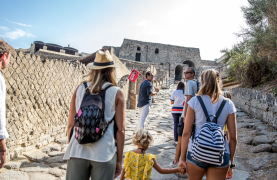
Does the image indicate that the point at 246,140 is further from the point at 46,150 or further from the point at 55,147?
the point at 46,150

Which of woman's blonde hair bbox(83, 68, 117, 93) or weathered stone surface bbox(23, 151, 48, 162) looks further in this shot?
weathered stone surface bbox(23, 151, 48, 162)

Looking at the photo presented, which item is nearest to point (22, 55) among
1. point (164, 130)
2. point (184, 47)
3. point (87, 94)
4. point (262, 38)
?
point (87, 94)

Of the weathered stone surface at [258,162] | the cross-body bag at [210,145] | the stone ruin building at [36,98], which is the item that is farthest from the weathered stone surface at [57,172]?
the weathered stone surface at [258,162]

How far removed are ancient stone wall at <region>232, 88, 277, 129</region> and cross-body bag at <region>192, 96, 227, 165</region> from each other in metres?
4.74

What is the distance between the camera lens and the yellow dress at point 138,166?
2.29 meters

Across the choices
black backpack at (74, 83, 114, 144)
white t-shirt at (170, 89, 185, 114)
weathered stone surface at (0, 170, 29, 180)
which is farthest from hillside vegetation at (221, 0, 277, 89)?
weathered stone surface at (0, 170, 29, 180)

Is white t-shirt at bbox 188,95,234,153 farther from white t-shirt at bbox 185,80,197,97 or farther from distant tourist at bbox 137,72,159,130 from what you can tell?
distant tourist at bbox 137,72,159,130

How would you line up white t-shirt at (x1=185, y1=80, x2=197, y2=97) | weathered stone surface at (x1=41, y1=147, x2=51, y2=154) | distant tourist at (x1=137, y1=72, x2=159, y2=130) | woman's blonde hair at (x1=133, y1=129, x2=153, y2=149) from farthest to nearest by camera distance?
distant tourist at (x1=137, y1=72, x2=159, y2=130), weathered stone surface at (x1=41, y1=147, x2=51, y2=154), white t-shirt at (x1=185, y1=80, x2=197, y2=97), woman's blonde hair at (x1=133, y1=129, x2=153, y2=149)

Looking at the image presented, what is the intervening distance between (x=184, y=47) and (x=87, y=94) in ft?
133

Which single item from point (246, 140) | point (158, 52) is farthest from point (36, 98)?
point (158, 52)

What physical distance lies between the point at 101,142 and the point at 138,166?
982mm

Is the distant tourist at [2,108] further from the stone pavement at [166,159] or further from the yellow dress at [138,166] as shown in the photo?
the stone pavement at [166,159]

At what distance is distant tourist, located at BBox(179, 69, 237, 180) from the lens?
5.46 feet

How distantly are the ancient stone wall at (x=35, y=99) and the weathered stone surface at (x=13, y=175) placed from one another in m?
0.50
